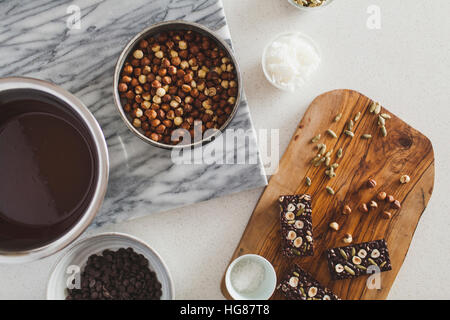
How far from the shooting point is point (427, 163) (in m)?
1.12

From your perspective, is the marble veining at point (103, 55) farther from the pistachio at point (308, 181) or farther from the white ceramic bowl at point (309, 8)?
the pistachio at point (308, 181)

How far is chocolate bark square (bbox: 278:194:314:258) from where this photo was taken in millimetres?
1029

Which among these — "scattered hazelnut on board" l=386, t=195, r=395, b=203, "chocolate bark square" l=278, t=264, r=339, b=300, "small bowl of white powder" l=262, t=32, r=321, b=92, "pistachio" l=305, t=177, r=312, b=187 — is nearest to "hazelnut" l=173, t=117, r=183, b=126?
"small bowl of white powder" l=262, t=32, r=321, b=92

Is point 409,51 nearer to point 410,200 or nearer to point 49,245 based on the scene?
point 410,200

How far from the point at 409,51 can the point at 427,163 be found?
1.09 feet

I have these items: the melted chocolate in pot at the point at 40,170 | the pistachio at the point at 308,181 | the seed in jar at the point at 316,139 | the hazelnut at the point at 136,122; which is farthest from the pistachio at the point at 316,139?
the melted chocolate in pot at the point at 40,170

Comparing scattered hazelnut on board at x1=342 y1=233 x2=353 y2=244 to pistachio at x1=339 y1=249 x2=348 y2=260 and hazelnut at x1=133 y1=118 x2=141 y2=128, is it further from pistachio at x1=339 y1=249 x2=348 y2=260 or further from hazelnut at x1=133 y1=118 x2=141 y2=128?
hazelnut at x1=133 y1=118 x2=141 y2=128

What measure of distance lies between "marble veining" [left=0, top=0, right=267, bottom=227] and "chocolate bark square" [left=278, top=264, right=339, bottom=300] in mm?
403

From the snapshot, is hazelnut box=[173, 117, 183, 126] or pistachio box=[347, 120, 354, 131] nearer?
hazelnut box=[173, 117, 183, 126]

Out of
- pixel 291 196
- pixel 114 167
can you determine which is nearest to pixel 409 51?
pixel 291 196

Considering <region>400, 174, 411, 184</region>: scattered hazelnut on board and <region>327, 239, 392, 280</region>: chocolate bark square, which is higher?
<region>400, 174, 411, 184</region>: scattered hazelnut on board

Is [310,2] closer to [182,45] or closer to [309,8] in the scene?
[309,8]

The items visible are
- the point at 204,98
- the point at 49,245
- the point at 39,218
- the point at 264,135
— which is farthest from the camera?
the point at 264,135

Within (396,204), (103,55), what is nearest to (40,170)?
(103,55)
